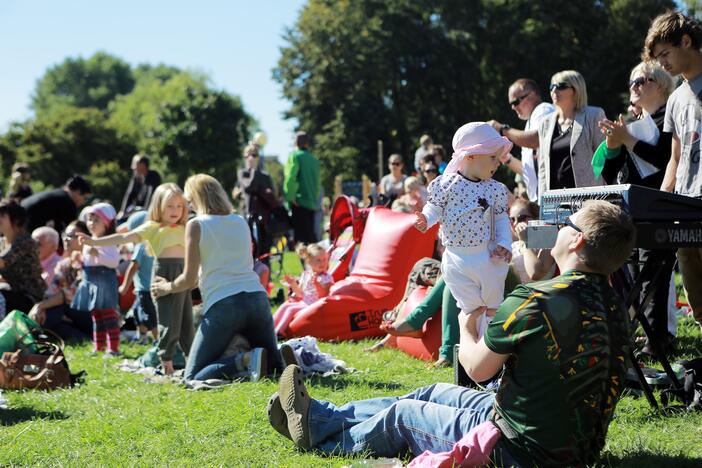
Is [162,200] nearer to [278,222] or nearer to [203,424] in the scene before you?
[203,424]

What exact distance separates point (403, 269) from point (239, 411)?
11.0 feet

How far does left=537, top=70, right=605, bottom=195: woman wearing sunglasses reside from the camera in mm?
6004

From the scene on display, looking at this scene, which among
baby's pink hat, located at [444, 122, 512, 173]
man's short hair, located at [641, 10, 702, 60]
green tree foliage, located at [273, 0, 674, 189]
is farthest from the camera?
green tree foliage, located at [273, 0, 674, 189]

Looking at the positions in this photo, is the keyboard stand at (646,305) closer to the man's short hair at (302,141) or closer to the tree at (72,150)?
the man's short hair at (302,141)

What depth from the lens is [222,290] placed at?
6.04 metres

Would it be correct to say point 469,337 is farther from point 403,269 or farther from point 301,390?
point 403,269

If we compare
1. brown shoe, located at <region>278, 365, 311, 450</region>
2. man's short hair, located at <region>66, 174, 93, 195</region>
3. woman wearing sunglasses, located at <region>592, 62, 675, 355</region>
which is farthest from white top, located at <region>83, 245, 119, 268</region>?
woman wearing sunglasses, located at <region>592, 62, 675, 355</region>

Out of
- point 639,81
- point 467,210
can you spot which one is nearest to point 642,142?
point 639,81

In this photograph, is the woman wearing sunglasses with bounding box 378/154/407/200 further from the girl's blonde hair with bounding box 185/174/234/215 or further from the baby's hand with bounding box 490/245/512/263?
the baby's hand with bounding box 490/245/512/263

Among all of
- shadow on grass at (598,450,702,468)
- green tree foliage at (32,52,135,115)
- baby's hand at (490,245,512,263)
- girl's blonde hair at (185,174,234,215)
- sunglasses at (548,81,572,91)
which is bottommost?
shadow on grass at (598,450,702,468)

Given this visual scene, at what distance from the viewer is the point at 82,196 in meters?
11.2

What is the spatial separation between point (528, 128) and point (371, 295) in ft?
7.27

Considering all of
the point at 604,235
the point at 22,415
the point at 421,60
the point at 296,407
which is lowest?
the point at 22,415

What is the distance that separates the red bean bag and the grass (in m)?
0.11
